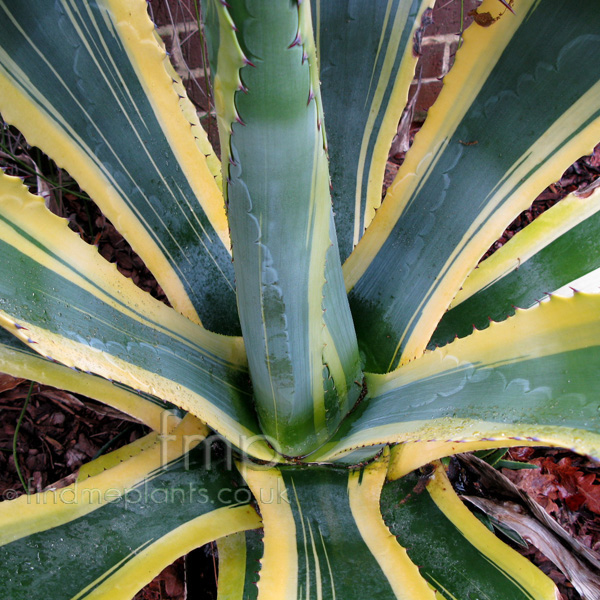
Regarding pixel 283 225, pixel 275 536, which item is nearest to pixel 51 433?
pixel 275 536

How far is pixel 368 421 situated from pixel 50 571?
1.33ft

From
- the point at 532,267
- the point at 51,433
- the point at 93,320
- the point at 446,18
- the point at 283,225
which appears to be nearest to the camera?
the point at 283,225

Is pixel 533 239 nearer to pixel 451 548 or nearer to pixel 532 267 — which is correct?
pixel 532 267

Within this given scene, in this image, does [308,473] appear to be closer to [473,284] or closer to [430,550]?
[430,550]

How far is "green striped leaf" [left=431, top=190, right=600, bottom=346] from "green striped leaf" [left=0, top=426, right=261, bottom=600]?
0.41 meters

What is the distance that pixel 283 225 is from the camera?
0.47 meters

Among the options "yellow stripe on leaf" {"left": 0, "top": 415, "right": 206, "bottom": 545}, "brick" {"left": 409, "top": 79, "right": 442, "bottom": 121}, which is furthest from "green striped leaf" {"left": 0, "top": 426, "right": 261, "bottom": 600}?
"brick" {"left": 409, "top": 79, "right": 442, "bottom": 121}

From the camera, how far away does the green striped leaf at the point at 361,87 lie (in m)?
0.74

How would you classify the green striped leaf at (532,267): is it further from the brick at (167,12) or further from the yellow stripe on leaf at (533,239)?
the brick at (167,12)

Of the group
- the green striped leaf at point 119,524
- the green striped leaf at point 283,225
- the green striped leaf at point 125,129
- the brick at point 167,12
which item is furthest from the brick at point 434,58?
the green striped leaf at point 119,524

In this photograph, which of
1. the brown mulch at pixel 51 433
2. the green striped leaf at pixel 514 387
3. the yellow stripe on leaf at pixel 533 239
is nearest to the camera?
the green striped leaf at pixel 514 387

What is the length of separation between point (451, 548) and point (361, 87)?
675mm

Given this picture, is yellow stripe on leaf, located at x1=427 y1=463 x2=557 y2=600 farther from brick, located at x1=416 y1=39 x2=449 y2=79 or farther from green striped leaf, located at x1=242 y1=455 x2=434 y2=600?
brick, located at x1=416 y1=39 x2=449 y2=79

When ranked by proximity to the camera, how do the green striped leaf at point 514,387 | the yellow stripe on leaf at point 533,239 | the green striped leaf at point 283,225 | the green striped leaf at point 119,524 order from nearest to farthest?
the green striped leaf at point 283,225 < the green striped leaf at point 514,387 < the green striped leaf at point 119,524 < the yellow stripe on leaf at point 533,239
